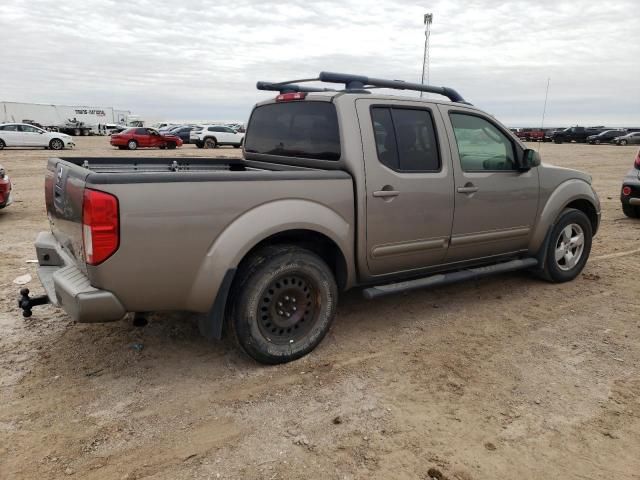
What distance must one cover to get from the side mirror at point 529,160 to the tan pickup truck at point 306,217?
13 mm

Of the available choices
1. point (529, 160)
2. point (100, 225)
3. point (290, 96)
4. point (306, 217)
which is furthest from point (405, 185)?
point (100, 225)

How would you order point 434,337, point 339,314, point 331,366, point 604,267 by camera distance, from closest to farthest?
point 331,366
point 434,337
point 339,314
point 604,267

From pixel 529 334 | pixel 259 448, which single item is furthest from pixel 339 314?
pixel 259 448

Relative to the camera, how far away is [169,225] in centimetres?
291

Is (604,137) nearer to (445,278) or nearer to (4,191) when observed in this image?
(445,278)

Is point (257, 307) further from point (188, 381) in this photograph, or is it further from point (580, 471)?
point (580, 471)

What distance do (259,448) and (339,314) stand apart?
1966 millimetres

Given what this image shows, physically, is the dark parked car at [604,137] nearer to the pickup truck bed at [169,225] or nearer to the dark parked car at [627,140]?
the dark parked car at [627,140]

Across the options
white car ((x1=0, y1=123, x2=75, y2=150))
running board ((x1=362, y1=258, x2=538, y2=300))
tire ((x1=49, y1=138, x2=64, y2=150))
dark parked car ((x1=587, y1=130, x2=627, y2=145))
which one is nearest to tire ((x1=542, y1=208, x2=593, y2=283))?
running board ((x1=362, y1=258, x2=538, y2=300))

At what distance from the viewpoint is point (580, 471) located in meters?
2.49

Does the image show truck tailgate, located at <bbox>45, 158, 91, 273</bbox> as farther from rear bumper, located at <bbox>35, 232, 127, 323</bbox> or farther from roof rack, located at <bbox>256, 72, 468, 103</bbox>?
roof rack, located at <bbox>256, 72, 468, 103</bbox>

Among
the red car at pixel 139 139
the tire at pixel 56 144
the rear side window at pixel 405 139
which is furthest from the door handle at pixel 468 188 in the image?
the tire at pixel 56 144

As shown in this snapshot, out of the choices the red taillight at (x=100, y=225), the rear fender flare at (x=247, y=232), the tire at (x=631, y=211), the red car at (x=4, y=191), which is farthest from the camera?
the tire at (x=631, y=211)

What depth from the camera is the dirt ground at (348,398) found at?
2535 millimetres
